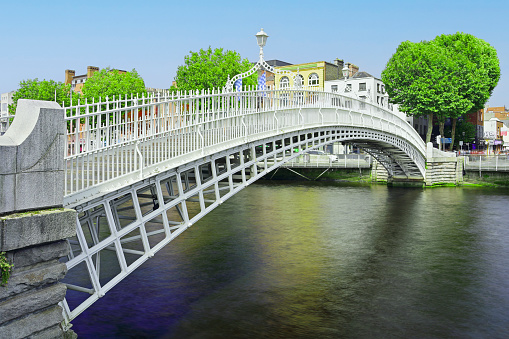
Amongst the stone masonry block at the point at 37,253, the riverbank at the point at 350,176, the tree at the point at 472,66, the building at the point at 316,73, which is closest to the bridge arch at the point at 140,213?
the stone masonry block at the point at 37,253

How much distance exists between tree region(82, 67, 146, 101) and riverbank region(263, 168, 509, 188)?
664 inches

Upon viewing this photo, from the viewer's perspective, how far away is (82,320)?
40.4 feet

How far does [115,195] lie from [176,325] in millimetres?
3777

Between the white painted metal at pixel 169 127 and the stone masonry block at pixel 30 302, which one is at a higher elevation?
the white painted metal at pixel 169 127

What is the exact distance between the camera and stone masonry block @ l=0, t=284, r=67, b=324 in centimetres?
687

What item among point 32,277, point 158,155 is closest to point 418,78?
point 158,155

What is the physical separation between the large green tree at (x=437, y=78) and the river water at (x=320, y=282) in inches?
964

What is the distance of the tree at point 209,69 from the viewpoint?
47.8 meters

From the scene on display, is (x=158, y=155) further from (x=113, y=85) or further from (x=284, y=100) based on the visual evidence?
(x=113, y=85)

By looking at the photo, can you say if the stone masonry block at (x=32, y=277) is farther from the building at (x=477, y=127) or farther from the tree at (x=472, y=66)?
the building at (x=477, y=127)

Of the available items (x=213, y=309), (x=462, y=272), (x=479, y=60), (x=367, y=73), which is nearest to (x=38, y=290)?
(x=213, y=309)

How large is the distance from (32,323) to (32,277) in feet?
2.19

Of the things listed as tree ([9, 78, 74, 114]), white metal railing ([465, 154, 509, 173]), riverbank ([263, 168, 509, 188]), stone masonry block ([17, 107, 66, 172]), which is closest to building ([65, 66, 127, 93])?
tree ([9, 78, 74, 114])

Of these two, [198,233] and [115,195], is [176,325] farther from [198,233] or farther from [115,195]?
[198,233]
